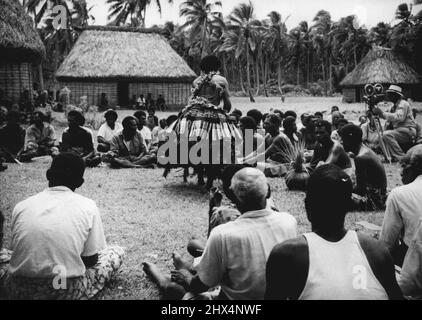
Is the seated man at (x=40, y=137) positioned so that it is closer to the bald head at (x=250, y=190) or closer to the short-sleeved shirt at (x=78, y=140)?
the short-sleeved shirt at (x=78, y=140)

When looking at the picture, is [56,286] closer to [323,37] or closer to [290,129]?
[290,129]

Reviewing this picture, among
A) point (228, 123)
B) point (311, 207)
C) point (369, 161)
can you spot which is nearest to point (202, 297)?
point (311, 207)

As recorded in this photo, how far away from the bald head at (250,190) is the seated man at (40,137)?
796cm

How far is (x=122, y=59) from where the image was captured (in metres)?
27.0

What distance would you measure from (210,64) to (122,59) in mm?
21170

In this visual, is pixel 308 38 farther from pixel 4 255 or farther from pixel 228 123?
pixel 4 255

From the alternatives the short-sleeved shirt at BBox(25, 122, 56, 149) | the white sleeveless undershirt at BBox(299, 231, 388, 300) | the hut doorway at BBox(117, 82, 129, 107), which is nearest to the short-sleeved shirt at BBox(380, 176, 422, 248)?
the white sleeveless undershirt at BBox(299, 231, 388, 300)

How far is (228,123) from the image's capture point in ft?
22.9

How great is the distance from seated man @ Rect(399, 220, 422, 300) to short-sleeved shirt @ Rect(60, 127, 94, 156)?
286 inches

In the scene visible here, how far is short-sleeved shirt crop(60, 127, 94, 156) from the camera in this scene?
29.4 ft

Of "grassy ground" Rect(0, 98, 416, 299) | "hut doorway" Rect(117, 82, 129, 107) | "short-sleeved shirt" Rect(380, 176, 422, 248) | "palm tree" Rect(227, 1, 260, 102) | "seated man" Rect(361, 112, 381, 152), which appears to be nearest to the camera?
"short-sleeved shirt" Rect(380, 176, 422, 248)

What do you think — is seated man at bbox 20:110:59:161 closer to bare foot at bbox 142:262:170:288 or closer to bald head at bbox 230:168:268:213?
bare foot at bbox 142:262:170:288
